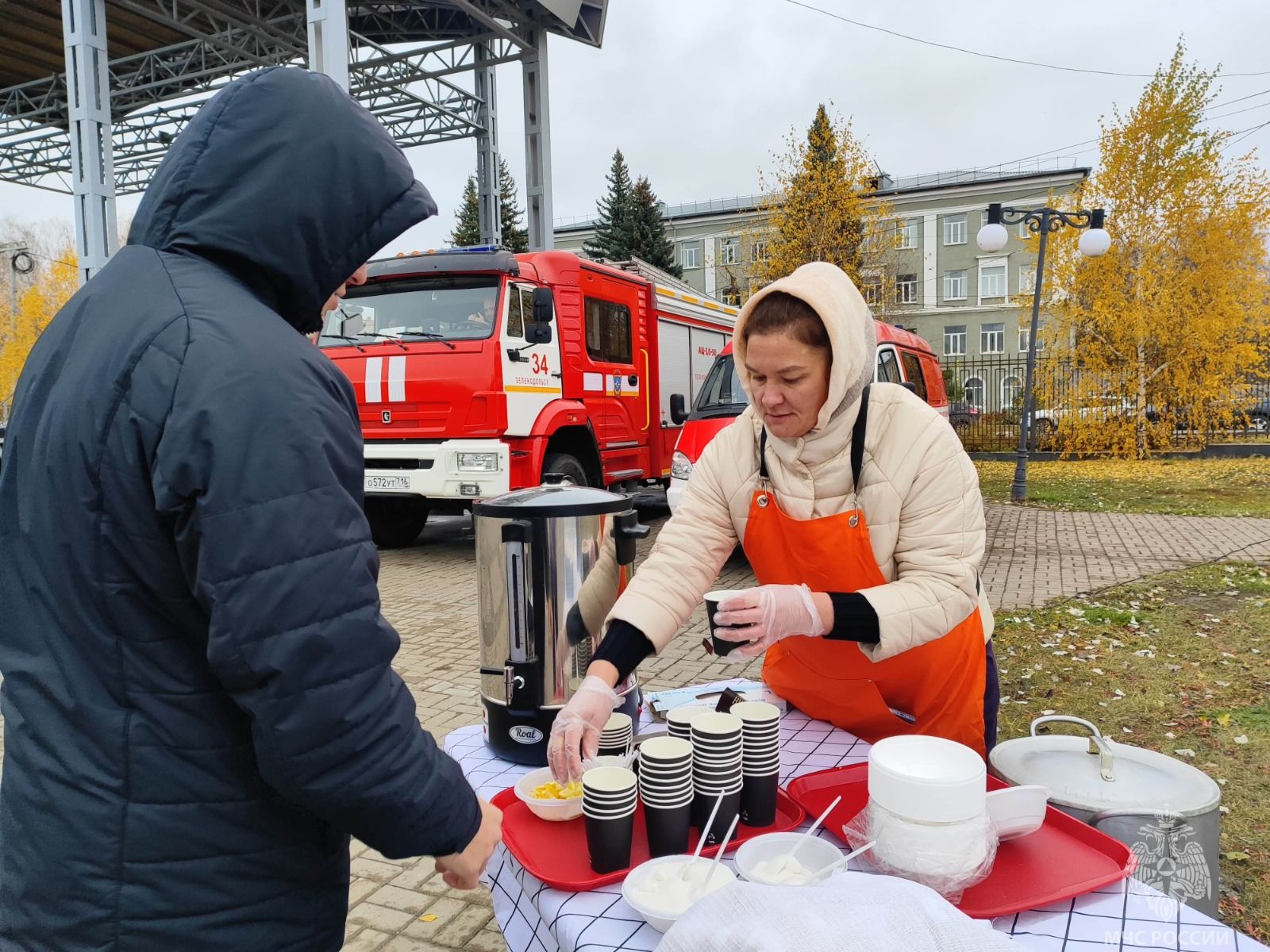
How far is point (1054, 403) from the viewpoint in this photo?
20562 millimetres

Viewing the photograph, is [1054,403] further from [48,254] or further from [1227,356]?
[48,254]

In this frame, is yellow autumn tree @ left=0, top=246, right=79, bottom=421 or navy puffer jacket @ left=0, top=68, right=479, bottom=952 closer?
navy puffer jacket @ left=0, top=68, right=479, bottom=952

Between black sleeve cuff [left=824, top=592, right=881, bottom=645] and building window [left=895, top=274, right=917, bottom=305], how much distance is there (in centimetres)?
4594

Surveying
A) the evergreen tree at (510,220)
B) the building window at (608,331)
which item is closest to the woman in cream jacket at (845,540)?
the building window at (608,331)

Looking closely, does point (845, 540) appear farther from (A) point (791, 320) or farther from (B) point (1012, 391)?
(B) point (1012, 391)

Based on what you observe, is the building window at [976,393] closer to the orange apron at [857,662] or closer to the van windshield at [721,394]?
the van windshield at [721,394]

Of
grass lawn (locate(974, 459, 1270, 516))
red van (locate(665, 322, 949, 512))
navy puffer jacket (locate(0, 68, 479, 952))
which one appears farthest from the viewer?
grass lawn (locate(974, 459, 1270, 516))

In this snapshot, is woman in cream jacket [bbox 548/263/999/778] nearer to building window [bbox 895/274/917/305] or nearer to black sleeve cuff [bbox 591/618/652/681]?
black sleeve cuff [bbox 591/618/652/681]

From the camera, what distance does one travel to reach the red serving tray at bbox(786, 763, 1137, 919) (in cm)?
127

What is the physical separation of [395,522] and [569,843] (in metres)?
9.13

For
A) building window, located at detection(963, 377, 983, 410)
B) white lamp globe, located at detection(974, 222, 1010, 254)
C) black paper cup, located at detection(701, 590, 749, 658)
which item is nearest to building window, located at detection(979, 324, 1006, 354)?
building window, located at detection(963, 377, 983, 410)

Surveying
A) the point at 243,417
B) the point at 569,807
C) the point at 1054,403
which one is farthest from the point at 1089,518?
the point at 243,417

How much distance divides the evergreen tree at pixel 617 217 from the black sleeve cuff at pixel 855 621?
125 feet

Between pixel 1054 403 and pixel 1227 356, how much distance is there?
11.9 ft
